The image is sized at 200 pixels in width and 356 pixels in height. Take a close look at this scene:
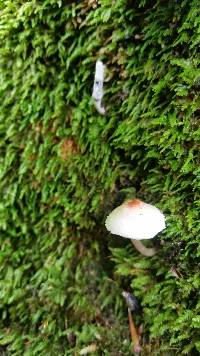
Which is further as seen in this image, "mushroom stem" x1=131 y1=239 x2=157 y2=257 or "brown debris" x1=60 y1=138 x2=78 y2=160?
"brown debris" x1=60 y1=138 x2=78 y2=160

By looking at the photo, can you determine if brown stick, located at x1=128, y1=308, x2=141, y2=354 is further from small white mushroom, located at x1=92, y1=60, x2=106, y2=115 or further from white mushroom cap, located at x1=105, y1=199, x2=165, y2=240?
small white mushroom, located at x1=92, y1=60, x2=106, y2=115

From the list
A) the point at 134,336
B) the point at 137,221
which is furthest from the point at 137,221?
the point at 134,336

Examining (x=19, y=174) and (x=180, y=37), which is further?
(x=19, y=174)

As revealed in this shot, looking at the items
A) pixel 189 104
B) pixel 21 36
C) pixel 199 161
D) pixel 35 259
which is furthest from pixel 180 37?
pixel 35 259

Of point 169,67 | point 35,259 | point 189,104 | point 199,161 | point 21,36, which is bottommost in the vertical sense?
point 35,259

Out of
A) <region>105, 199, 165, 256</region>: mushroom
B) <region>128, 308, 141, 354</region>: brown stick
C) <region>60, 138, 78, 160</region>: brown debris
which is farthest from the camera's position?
<region>60, 138, 78, 160</region>: brown debris

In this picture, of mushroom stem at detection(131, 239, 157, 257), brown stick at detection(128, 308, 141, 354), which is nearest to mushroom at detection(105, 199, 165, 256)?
mushroom stem at detection(131, 239, 157, 257)

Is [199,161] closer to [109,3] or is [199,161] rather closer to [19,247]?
[109,3]

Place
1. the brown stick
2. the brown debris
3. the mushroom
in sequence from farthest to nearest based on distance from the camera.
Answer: the brown debris → the brown stick → the mushroom
